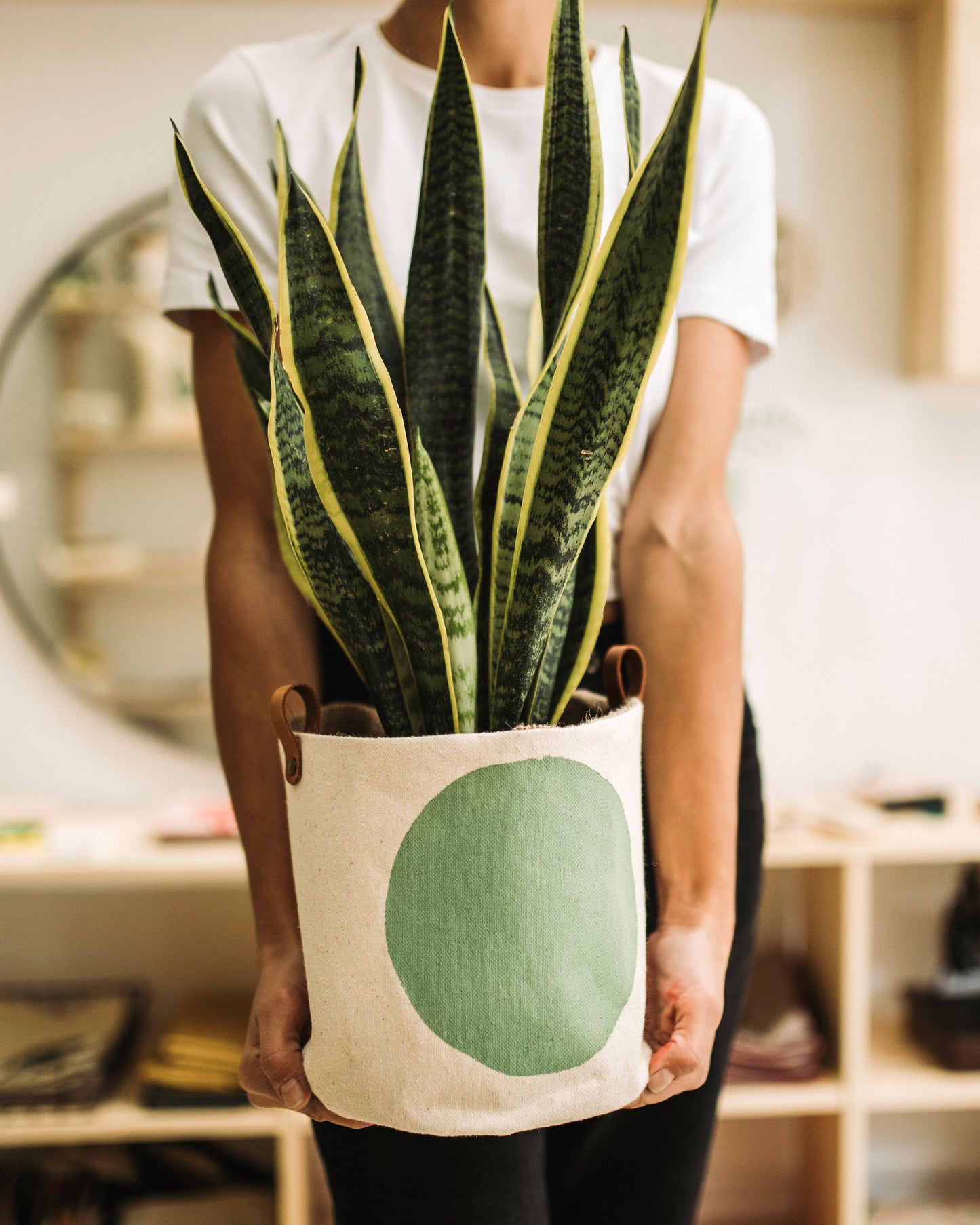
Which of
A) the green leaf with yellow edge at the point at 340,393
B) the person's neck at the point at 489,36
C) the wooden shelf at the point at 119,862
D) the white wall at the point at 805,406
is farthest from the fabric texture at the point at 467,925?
the white wall at the point at 805,406

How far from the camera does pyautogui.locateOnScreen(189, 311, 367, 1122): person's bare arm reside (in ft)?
1.99

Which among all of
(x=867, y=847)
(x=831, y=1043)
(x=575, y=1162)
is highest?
(x=575, y=1162)

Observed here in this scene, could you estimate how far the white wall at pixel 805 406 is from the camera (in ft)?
6.70

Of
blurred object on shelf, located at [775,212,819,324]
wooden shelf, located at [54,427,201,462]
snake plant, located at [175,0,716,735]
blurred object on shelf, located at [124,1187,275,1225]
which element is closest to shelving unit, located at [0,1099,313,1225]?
blurred object on shelf, located at [124,1187,275,1225]

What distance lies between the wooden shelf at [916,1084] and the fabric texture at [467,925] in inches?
64.7

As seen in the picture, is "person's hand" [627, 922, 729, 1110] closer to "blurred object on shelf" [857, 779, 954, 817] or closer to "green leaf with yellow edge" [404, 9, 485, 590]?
"green leaf with yellow edge" [404, 9, 485, 590]

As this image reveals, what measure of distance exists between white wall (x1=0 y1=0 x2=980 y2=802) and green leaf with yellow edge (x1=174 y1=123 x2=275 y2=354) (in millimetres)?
1747

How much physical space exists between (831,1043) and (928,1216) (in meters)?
0.48

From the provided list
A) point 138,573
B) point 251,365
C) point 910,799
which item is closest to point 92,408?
point 138,573

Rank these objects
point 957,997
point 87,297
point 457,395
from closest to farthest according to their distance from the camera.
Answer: point 457,395 → point 957,997 → point 87,297

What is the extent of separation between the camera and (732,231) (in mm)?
734

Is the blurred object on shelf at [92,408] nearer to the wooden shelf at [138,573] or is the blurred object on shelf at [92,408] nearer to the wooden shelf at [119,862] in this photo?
the wooden shelf at [138,573]

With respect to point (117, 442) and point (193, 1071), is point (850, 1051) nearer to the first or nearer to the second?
point (193, 1071)

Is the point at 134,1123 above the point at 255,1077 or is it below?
below
